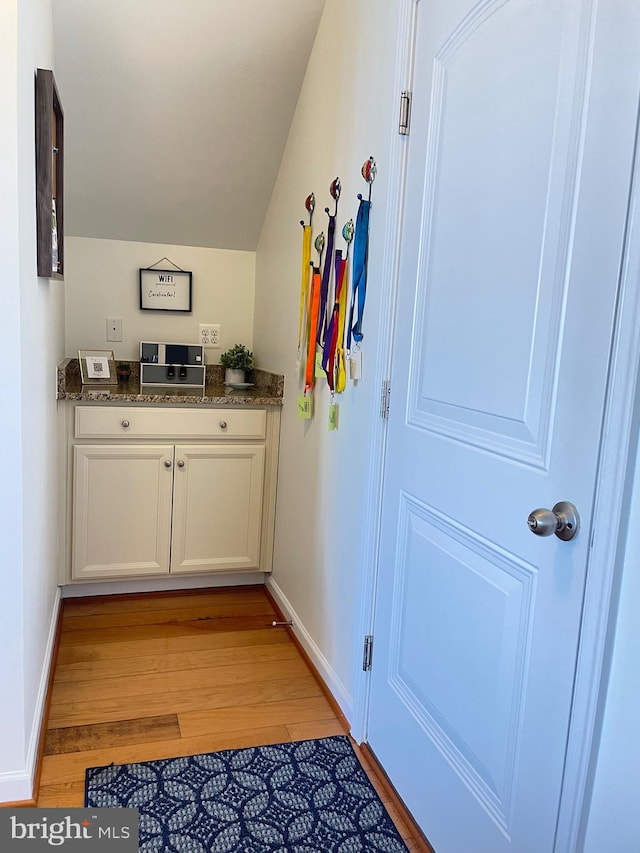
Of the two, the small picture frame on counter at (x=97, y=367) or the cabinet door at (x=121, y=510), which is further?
the small picture frame on counter at (x=97, y=367)

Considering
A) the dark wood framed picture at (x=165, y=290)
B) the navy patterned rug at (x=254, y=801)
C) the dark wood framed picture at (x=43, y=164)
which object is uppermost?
the dark wood framed picture at (x=43, y=164)

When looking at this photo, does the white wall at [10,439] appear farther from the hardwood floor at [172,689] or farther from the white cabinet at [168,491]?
the white cabinet at [168,491]

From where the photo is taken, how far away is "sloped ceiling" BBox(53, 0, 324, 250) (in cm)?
221

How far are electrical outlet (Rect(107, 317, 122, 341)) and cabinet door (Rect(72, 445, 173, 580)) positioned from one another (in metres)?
0.71

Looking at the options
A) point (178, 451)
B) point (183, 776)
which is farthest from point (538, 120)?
point (178, 451)

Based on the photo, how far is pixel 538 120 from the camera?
45.0 inches

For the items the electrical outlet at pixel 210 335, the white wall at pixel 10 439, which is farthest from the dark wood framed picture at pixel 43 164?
the electrical outlet at pixel 210 335

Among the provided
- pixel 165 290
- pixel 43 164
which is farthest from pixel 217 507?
pixel 43 164

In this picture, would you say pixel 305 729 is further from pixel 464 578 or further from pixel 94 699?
pixel 464 578

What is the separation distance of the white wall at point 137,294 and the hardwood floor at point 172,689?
48.1 inches

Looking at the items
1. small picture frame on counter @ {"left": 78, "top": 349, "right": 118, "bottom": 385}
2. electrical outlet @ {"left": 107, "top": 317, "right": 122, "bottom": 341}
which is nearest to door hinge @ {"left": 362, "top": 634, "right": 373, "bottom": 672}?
small picture frame on counter @ {"left": 78, "top": 349, "right": 118, "bottom": 385}

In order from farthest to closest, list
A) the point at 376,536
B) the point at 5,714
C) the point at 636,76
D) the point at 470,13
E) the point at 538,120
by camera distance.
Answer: the point at 376,536 < the point at 5,714 < the point at 470,13 < the point at 538,120 < the point at 636,76

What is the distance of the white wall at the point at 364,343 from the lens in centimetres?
180

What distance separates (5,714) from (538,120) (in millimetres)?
1665
